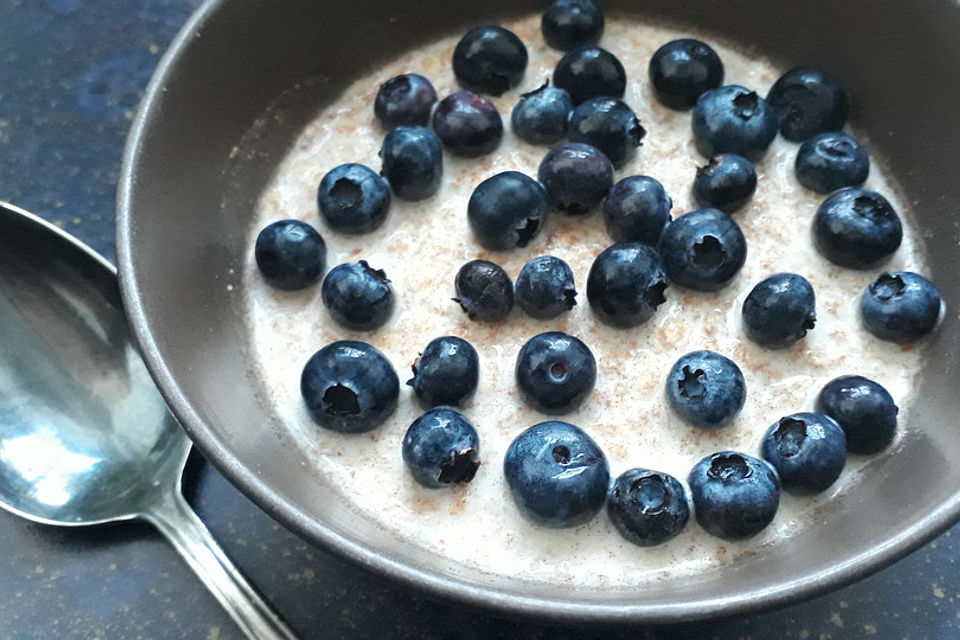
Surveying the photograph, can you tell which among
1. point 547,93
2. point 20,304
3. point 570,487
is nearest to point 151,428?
point 20,304

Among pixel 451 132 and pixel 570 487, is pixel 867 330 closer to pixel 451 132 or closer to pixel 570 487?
pixel 570 487

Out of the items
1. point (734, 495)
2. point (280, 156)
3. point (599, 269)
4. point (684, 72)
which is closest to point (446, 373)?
point (599, 269)

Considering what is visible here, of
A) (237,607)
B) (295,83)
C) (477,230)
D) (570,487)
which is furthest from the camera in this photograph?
(295,83)

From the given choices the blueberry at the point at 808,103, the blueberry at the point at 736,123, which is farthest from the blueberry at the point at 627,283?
the blueberry at the point at 808,103

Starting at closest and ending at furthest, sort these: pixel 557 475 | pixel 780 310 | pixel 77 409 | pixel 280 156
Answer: pixel 557 475 → pixel 780 310 → pixel 77 409 → pixel 280 156

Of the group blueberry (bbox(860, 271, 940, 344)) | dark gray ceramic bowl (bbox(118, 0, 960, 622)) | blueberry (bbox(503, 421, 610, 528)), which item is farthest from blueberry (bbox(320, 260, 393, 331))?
blueberry (bbox(860, 271, 940, 344))

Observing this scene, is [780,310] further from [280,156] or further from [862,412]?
[280,156]
